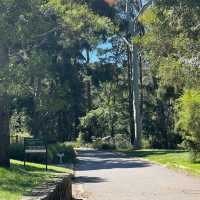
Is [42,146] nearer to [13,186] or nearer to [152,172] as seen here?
[152,172]

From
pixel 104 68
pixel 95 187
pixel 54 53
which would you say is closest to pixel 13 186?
pixel 95 187

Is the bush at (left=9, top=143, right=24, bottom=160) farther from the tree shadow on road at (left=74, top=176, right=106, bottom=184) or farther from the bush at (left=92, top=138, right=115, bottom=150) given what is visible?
the bush at (left=92, top=138, right=115, bottom=150)

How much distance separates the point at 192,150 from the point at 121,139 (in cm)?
3638

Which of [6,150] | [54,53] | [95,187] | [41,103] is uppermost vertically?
[54,53]

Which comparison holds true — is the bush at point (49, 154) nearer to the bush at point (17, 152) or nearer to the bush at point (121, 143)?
the bush at point (17, 152)

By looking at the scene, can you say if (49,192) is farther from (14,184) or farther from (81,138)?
(81,138)

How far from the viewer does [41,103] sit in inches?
2181

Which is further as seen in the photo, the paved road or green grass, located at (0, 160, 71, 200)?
the paved road

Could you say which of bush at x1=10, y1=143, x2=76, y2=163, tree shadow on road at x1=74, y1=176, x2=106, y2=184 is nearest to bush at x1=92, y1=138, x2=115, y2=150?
bush at x1=10, y1=143, x2=76, y2=163

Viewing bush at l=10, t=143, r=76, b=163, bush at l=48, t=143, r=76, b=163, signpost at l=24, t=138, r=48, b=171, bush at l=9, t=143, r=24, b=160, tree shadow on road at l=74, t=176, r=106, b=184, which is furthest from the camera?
bush at l=48, t=143, r=76, b=163

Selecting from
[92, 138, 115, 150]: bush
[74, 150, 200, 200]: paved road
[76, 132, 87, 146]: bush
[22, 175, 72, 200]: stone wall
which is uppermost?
[76, 132, 87, 146]: bush

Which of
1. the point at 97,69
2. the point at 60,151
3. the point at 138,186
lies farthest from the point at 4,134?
the point at 97,69

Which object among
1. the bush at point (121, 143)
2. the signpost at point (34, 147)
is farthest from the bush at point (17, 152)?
the bush at point (121, 143)

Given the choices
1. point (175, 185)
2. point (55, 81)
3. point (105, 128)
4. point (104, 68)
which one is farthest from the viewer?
point (105, 128)
